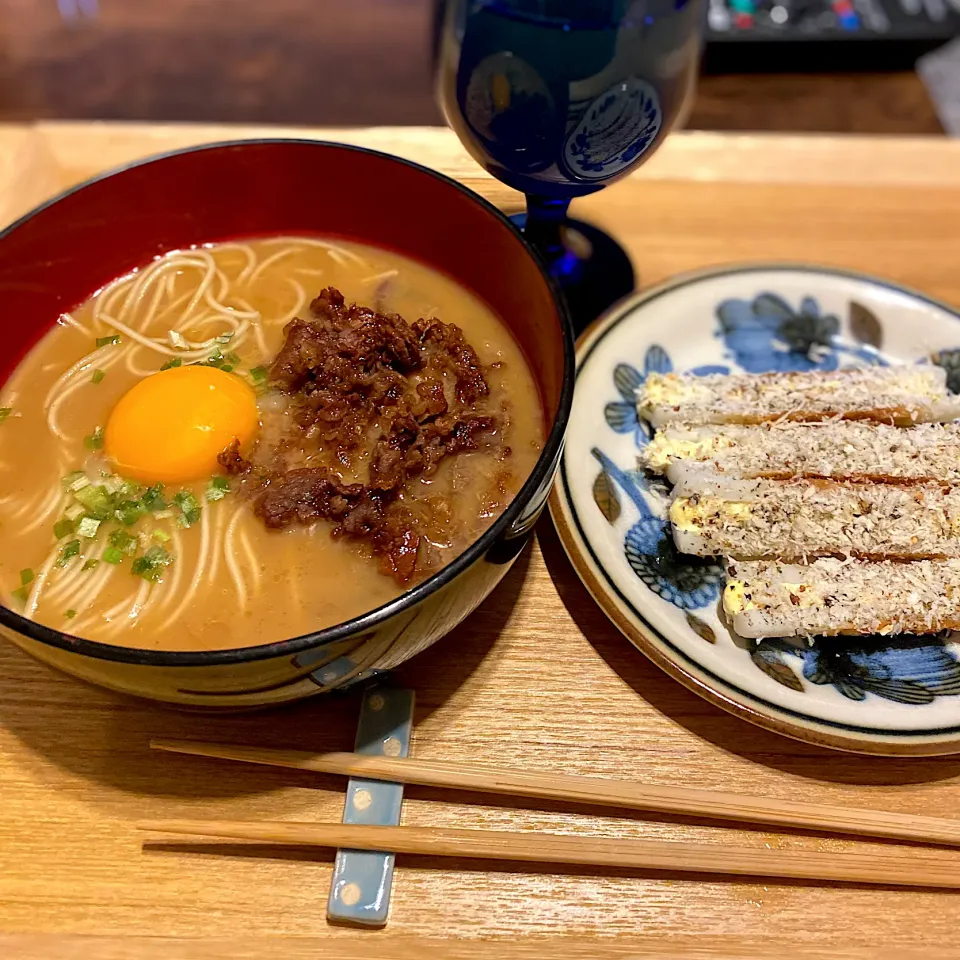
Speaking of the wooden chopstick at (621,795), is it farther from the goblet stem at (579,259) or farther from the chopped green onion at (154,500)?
the goblet stem at (579,259)

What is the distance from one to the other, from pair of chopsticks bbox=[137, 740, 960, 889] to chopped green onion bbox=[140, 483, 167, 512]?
44 cm

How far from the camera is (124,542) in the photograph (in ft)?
4.84

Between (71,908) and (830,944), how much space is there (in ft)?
3.91

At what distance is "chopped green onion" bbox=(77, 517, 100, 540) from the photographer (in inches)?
58.7

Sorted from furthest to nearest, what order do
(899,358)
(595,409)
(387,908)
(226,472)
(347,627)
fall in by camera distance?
(899,358)
(595,409)
(226,472)
(387,908)
(347,627)

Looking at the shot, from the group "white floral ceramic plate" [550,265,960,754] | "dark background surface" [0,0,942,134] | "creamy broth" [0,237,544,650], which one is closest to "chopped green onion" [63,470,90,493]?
"creamy broth" [0,237,544,650]

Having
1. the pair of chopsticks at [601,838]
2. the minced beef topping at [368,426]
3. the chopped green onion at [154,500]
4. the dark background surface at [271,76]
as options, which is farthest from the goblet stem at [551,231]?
the dark background surface at [271,76]

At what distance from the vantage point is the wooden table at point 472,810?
123 cm

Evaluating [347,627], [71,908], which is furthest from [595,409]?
[71,908]

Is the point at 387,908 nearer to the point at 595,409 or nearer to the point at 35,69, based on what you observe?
the point at 595,409

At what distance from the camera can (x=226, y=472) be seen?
158cm

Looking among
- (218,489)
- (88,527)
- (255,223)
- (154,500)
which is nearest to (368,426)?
(218,489)

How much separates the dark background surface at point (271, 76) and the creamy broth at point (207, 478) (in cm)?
205

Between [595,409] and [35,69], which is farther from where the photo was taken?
[35,69]
